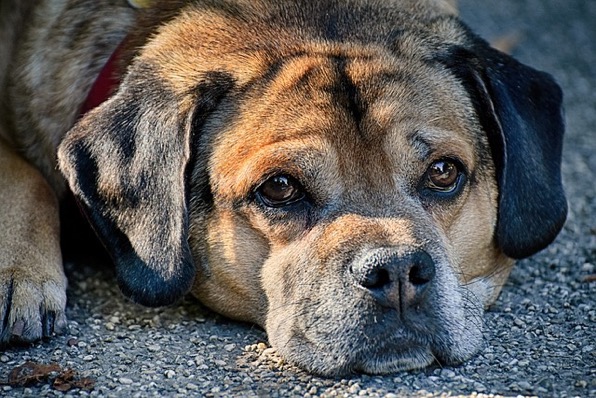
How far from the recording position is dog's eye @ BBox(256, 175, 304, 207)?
4348mm

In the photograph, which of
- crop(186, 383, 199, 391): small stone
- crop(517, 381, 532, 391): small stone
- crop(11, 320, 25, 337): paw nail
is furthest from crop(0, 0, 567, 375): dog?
crop(186, 383, 199, 391): small stone

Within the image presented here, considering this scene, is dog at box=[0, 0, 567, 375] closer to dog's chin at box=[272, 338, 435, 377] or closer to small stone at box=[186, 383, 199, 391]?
dog's chin at box=[272, 338, 435, 377]

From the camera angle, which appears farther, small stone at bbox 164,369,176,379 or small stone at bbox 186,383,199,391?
small stone at bbox 164,369,176,379

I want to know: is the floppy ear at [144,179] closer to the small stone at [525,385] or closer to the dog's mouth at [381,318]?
the dog's mouth at [381,318]

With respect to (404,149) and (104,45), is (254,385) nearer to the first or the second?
(404,149)

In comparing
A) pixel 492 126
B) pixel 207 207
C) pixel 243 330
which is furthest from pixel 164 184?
pixel 492 126

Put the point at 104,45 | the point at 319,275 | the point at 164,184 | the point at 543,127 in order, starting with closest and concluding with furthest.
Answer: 1. the point at 319,275
2. the point at 164,184
3. the point at 543,127
4. the point at 104,45

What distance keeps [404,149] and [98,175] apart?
127 cm

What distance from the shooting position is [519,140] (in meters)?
4.70

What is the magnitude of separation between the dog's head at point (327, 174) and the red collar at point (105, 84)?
0.74 ft

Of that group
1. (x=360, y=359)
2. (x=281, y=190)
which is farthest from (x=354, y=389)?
(x=281, y=190)

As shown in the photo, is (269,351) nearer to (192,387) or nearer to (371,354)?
(192,387)

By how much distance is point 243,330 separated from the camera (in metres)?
4.68

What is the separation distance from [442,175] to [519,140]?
442mm
